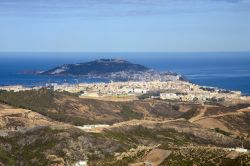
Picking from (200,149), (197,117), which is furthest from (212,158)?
(197,117)

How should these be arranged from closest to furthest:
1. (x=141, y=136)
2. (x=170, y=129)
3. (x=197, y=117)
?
(x=141, y=136) → (x=170, y=129) → (x=197, y=117)

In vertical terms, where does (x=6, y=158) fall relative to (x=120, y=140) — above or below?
below

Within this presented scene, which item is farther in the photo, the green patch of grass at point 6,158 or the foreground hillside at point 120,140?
the green patch of grass at point 6,158

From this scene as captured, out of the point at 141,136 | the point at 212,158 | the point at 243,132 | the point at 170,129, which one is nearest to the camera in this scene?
the point at 212,158

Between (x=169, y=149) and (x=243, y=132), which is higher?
(x=169, y=149)

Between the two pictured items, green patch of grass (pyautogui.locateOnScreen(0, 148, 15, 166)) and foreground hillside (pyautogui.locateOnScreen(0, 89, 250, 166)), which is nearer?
foreground hillside (pyautogui.locateOnScreen(0, 89, 250, 166))

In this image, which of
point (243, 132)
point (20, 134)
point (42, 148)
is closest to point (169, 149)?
point (42, 148)

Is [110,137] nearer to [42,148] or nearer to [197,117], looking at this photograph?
[42,148]

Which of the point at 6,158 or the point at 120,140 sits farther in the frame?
the point at 120,140

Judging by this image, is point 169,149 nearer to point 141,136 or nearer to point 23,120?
point 141,136

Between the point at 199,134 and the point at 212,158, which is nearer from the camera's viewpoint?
the point at 212,158
